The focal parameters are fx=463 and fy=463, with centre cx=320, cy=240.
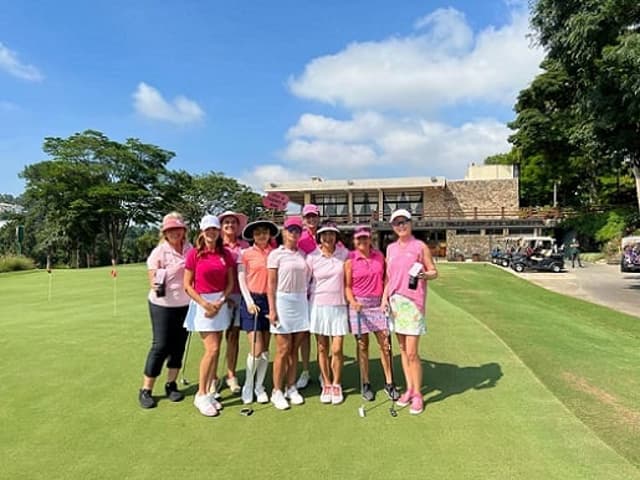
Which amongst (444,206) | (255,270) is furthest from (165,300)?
(444,206)

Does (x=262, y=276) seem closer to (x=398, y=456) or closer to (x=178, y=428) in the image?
(x=178, y=428)

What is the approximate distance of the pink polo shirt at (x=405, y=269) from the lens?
4.22 metres

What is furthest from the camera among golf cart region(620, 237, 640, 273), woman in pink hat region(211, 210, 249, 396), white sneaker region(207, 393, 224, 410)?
golf cart region(620, 237, 640, 273)

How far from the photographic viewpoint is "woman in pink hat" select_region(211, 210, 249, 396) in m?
4.41

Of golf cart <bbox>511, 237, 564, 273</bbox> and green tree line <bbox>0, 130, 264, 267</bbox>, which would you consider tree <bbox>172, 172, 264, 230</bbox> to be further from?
golf cart <bbox>511, 237, 564, 273</bbox>

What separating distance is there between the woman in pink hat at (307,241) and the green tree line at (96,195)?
1445 inches

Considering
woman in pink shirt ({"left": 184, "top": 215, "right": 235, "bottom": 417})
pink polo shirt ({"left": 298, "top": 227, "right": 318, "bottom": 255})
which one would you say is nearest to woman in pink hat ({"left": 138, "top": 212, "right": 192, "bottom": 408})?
woman in pink shirt ({"left": 184, "top": 215, "right": 235, "bottom": 417})

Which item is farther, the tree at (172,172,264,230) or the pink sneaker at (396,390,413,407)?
the tree at (172,172,264,230)

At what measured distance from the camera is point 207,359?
13.4 feet

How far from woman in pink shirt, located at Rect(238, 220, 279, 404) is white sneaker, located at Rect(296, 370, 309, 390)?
1.38 feet

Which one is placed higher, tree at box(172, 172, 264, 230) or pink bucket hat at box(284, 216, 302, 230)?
tree at box(172, 172, 264, 230)

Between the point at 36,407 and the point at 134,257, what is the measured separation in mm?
48569

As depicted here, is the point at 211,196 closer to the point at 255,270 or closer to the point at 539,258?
the point at 539,258

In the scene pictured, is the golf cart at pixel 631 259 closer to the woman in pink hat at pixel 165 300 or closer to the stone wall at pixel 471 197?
the stone wall at pixel 471 197
